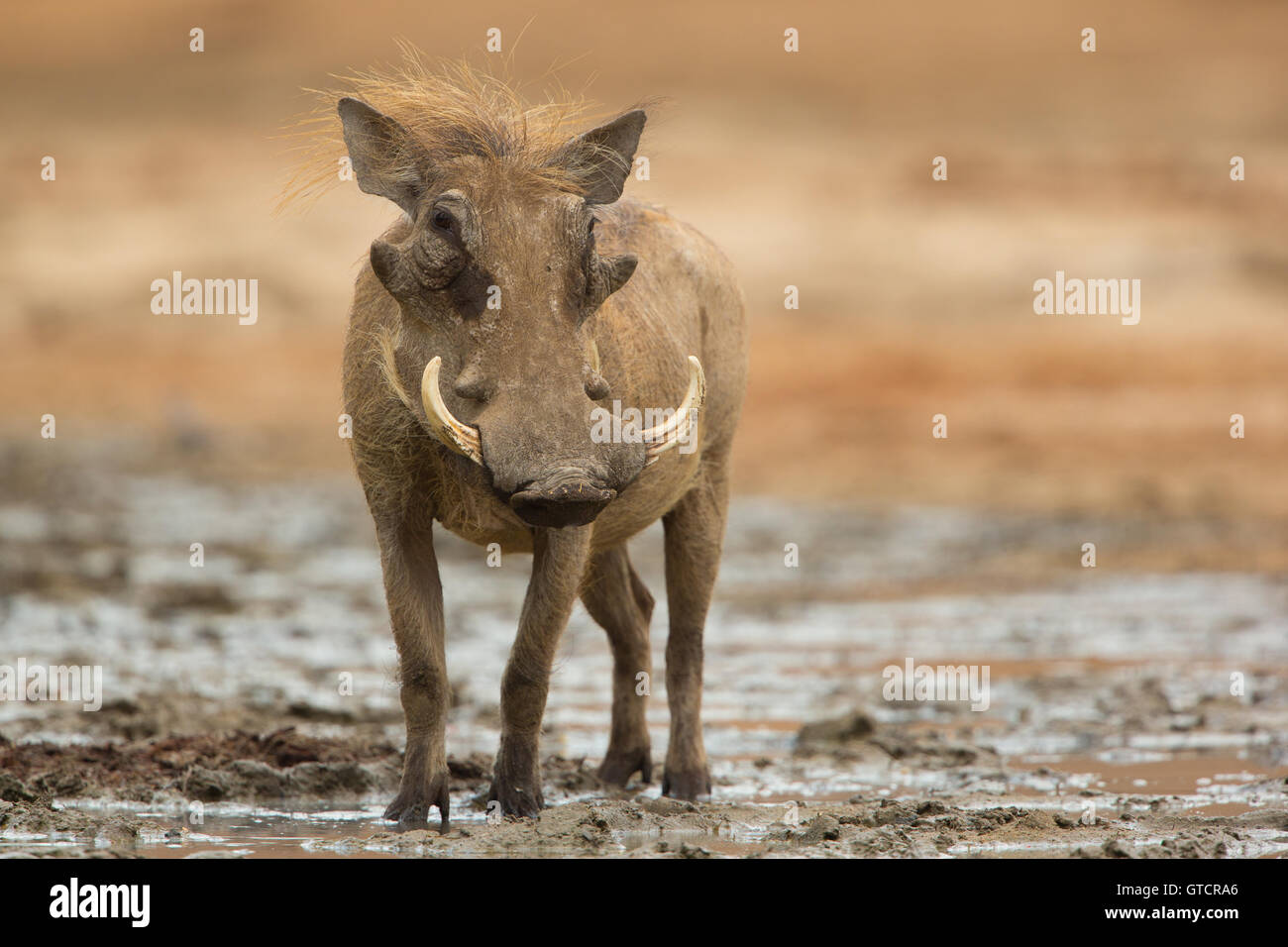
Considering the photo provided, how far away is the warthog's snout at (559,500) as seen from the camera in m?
5.20

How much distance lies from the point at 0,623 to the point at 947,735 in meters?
6.34

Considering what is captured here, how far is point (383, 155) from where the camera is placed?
241 inches

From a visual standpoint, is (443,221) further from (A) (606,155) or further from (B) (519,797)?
(B) (519,797)

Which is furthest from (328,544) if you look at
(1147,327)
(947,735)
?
(1147,327)

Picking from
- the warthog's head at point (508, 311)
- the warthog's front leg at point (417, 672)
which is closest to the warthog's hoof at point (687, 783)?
the warthog's front leg at point (417, 672)

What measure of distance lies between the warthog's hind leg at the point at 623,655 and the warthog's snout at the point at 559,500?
2.07 metres

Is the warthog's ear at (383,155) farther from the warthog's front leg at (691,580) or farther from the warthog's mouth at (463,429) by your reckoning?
the warthog's front leg at (691,580)

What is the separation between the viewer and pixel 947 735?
847 cm

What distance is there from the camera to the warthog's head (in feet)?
17.5

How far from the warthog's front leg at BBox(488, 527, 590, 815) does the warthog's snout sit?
34.9 inches

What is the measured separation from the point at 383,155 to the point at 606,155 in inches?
31.8

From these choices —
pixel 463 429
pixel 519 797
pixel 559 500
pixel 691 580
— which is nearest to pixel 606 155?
pixel 463 429
